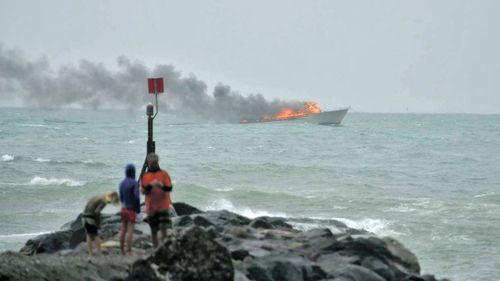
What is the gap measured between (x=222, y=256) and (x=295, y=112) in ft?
471

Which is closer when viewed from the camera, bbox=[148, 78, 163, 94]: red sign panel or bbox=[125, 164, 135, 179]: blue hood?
bbox=[125, 164, 135, 179]: blue hood

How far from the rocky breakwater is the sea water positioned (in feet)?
13.2

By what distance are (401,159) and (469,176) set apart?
1627cm

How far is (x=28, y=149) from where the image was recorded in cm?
7944

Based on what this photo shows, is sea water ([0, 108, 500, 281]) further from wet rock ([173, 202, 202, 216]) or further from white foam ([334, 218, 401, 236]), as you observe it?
wet rock ([173, 202, 202, 216])

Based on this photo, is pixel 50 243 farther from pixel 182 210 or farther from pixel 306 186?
pixel 306 186

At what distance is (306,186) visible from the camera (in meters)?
51.3

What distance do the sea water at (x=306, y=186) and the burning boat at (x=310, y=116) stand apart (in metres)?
51.5

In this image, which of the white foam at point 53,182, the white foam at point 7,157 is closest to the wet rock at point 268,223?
the white foam at point 53,182

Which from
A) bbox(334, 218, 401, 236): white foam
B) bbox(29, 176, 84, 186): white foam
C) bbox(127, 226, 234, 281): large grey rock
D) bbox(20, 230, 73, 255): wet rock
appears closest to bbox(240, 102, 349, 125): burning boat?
bbox(29, 176, 84, 186): white foam

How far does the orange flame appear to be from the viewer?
151m

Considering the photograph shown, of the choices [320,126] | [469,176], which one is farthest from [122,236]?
[320,126]

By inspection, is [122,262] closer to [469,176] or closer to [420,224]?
[420,224]

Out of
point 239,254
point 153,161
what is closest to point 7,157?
point 239,254
